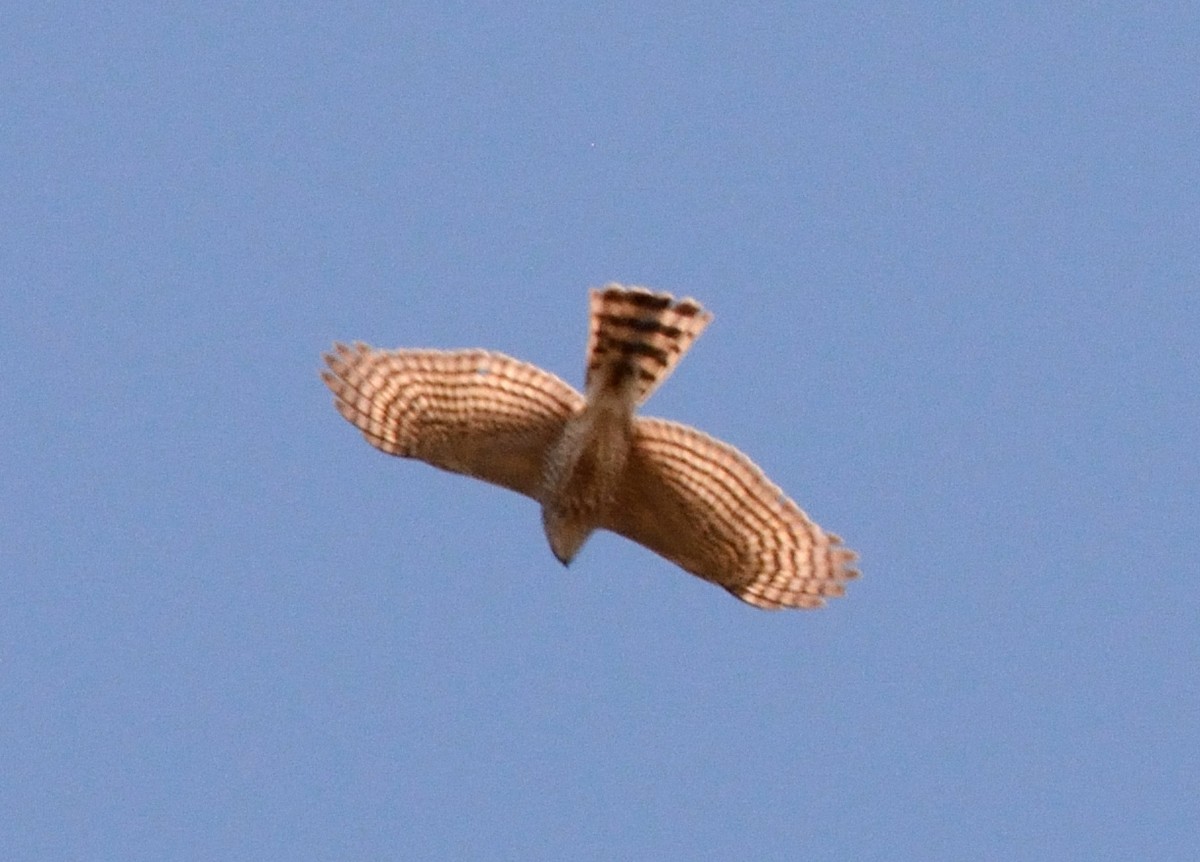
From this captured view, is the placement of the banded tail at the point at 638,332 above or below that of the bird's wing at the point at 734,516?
above

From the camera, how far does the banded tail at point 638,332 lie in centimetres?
1838

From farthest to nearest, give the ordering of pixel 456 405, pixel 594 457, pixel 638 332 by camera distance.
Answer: pixel 456 405 → pixel 594 457 → pixel 638 332

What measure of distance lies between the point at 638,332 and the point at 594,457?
110 centimetres

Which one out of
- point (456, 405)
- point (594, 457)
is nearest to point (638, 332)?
point (594, 457)

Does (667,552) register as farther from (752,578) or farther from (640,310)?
(640,310)

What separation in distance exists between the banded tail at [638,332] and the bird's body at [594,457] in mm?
76

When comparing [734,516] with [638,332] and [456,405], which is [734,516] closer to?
[638,332]

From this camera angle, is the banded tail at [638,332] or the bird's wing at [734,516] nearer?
→ the banded tail at [638,332]

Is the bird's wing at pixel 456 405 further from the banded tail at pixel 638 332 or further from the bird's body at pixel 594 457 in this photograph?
the banded tail at pixel 638 332

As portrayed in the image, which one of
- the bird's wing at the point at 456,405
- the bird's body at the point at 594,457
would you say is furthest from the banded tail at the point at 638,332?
the bird's wing at the point at 456,405

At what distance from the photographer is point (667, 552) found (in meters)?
19.9

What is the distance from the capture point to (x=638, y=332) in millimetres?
18438

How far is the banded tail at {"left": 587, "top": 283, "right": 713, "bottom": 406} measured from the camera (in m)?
18.4

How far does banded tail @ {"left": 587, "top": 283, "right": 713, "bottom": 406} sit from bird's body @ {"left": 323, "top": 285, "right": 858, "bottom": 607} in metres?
0.08
